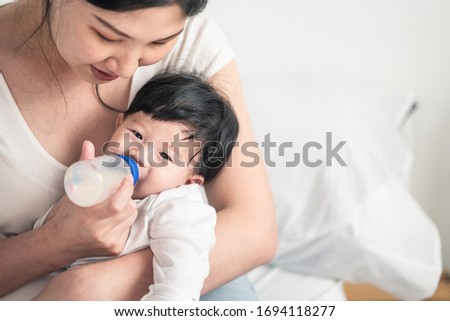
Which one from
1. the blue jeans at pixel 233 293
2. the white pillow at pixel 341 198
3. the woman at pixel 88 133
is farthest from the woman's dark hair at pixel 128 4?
the white pillow at pixel 341 198

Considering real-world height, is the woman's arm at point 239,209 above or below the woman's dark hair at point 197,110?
below

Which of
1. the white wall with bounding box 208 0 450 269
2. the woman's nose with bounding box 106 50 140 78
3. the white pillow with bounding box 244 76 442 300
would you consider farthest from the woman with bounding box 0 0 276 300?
the white wall with bounding box 208 0 450 269

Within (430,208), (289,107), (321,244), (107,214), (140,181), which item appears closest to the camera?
(107,214)

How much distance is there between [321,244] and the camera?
156 centimetres

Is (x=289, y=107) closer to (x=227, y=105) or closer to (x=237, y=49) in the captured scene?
(x=237, y=49)

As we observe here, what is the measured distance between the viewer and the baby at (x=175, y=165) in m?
0.87

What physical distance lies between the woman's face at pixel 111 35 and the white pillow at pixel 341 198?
0.81m

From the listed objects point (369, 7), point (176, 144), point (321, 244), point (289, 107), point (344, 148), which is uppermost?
point (369, 7)

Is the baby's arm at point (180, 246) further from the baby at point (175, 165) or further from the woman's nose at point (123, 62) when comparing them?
the woman's nose at point (123, 62)

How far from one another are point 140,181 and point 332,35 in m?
1.15

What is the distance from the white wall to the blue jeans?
924 millimetres

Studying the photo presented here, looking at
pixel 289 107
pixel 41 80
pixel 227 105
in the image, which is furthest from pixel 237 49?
pixel 41 80

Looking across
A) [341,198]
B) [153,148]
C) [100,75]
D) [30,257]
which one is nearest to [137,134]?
[153,148]

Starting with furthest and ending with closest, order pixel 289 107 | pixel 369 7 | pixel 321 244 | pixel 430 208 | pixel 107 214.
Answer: pixel 430 208 < pixel 369 7 < pixel 289 107 < pixel 321 244 < pixel 107 214
